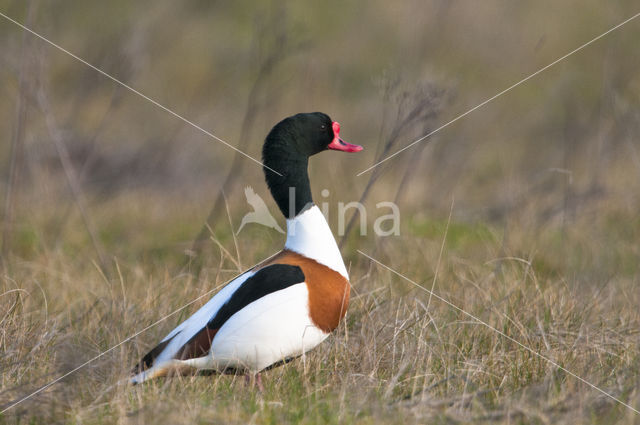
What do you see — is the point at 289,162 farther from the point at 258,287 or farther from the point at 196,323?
the point at 196,323

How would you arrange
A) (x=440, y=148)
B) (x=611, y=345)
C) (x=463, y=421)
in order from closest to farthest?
(x=463, y=421) < (x=611, y=345) < (x=440, y=148)

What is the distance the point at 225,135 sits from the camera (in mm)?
13164

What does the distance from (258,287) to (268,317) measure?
169 mm

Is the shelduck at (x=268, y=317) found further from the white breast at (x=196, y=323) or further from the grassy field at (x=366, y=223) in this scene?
the grassy field at (x=366, y=223)

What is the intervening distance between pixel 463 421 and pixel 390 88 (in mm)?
2648

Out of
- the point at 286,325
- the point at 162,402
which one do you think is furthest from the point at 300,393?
the point at 162,402

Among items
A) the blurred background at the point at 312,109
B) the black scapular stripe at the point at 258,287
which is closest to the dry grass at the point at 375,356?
the black scapular stripe at the point at 258,287

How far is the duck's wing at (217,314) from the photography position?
3.92 m

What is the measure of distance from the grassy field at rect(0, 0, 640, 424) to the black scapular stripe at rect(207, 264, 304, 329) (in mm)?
320

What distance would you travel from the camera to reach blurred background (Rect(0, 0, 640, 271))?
22.6ft

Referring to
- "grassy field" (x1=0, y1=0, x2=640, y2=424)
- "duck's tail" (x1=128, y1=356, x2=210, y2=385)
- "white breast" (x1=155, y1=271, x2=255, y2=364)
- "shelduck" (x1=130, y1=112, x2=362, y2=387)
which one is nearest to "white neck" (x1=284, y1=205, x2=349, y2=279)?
"shelduck" (x1=130, y1=112, x2=362, y2=387)

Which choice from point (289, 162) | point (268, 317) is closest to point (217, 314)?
point (268, 317)

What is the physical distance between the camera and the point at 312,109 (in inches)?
338

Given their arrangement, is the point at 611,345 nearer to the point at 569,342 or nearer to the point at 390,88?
the point at 569,342
